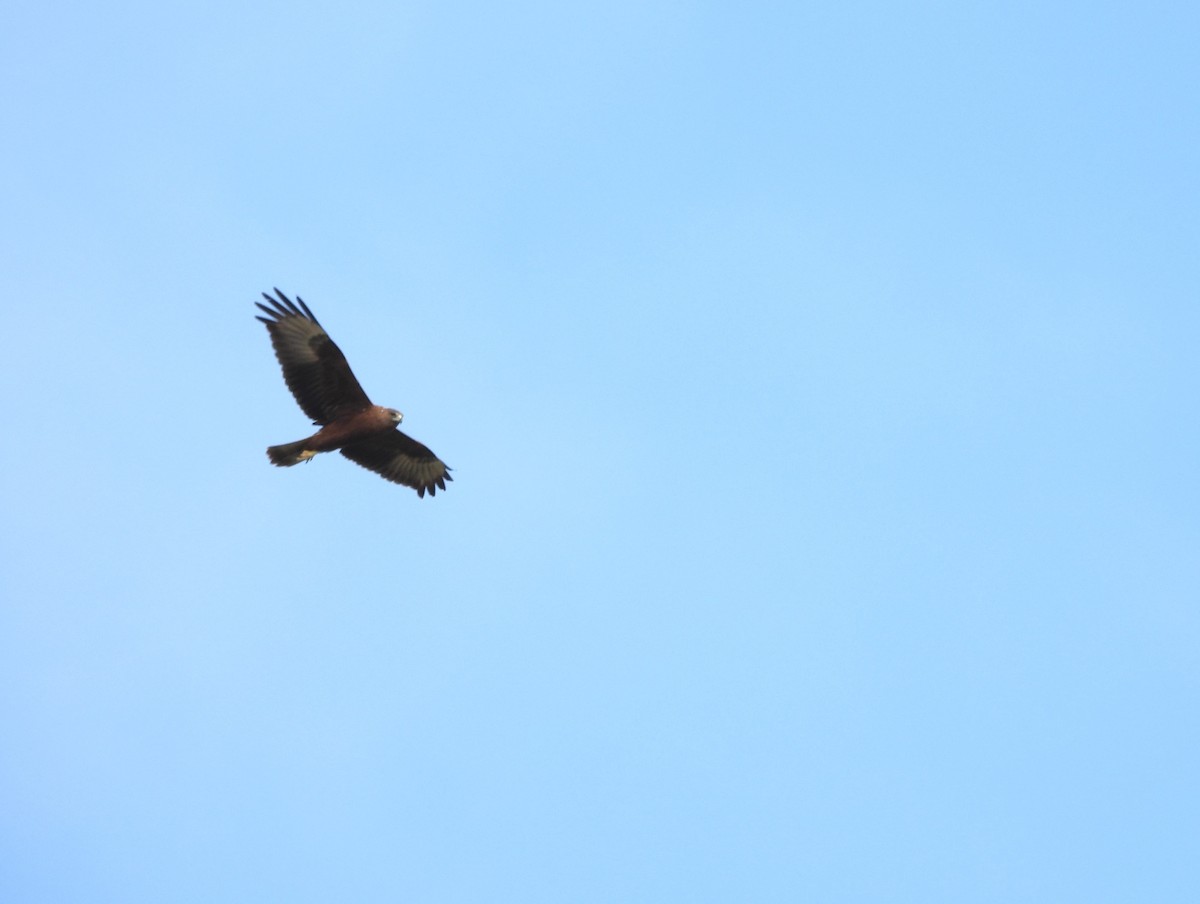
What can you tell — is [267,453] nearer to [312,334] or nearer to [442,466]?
[312,334]

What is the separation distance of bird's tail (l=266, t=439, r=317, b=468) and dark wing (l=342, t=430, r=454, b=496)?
4.67 feet

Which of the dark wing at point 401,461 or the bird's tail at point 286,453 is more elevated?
the dark wing at point 401,461

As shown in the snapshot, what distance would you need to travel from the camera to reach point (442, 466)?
83.9 ft

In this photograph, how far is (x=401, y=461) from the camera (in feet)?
82.5

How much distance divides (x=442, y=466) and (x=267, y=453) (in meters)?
3.60

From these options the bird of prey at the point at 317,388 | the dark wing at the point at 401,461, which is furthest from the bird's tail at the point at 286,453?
the dark wing at the point at 401,461

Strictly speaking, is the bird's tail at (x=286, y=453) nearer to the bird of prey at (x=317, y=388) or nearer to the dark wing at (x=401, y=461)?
the bird of prey at (x=317, y=388)

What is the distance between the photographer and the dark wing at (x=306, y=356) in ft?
75.3

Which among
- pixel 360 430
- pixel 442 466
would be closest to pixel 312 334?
pixel 360 430

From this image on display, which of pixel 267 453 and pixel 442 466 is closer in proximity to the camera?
pixel 267 453

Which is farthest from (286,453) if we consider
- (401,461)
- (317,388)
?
(401,461)

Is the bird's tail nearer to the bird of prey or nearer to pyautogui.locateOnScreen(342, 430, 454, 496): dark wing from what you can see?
the bird of prey

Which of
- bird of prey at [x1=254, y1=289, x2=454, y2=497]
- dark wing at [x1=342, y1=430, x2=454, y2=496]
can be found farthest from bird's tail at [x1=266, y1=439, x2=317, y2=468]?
dark wing at [x1=342, y1=430, x2=454, y2=496]

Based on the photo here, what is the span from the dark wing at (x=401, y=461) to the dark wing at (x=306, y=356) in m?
1.40
